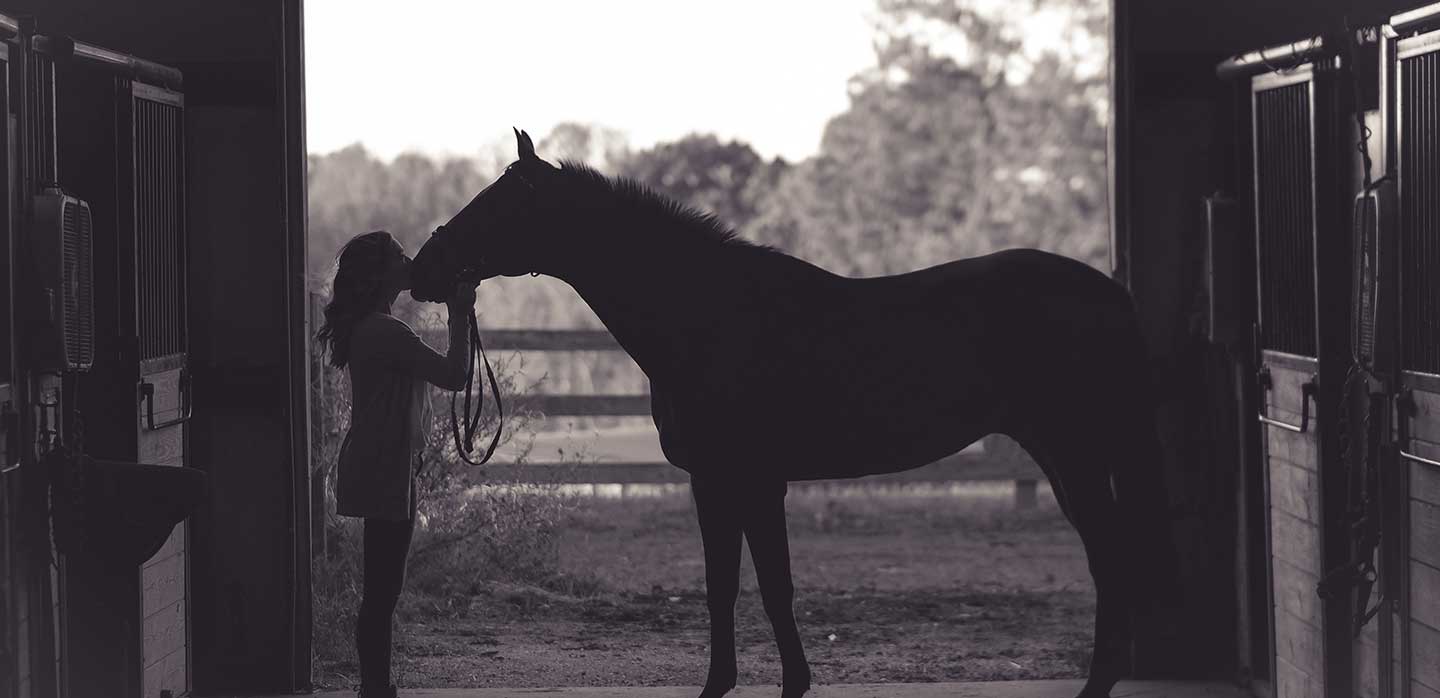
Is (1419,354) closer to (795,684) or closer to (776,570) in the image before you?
(776,570)

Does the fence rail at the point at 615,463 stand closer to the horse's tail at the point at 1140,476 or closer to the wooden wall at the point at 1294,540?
→ the horse's tail at the point at 1140,476

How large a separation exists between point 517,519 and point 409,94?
1030 cm

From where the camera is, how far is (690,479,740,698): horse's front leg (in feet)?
11.9

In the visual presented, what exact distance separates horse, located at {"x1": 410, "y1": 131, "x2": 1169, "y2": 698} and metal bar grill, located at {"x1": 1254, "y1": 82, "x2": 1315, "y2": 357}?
36 centimetres

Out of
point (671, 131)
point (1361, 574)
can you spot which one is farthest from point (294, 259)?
point (671, 131)

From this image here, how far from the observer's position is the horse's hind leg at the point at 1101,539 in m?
3.80

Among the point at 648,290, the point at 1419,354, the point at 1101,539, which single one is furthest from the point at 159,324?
the point at 1419,354

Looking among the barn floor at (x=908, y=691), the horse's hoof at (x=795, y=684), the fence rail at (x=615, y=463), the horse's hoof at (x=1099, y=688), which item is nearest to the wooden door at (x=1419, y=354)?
the horse's hoof at (x=1099, y=688)

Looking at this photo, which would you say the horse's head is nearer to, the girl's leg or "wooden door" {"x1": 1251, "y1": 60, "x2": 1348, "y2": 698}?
the girl's leg

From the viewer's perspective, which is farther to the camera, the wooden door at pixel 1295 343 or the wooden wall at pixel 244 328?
the wooden wall at pixel 244 328

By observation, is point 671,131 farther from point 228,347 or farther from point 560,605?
point 228,347

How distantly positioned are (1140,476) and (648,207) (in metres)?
1.43

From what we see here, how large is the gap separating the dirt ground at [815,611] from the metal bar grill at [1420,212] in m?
1.90

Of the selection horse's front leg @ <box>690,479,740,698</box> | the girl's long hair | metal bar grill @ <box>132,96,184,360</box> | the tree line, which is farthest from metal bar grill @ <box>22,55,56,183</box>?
the tree line
